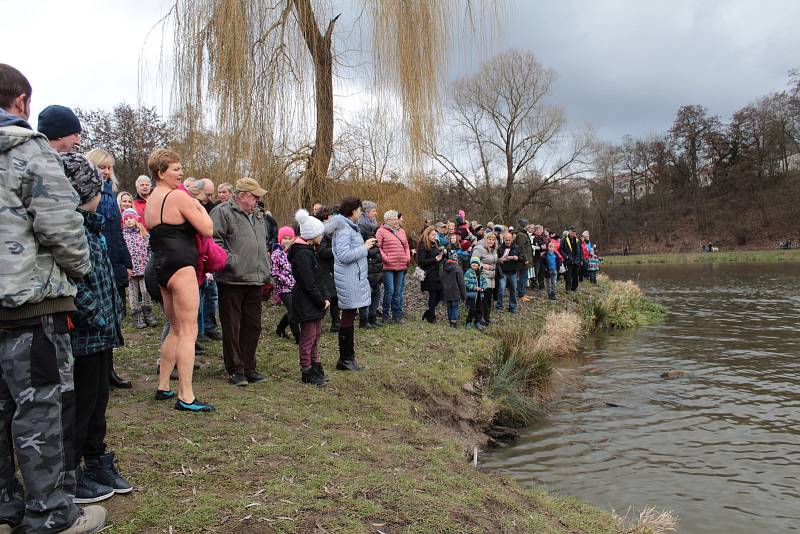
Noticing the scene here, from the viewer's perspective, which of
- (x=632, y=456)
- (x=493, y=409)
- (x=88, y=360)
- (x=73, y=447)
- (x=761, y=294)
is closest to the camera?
(x=73, y=447)

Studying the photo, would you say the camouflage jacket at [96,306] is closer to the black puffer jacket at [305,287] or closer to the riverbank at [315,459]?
the riverbank at [315,459]

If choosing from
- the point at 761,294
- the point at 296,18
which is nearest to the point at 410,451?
the point at 296,18

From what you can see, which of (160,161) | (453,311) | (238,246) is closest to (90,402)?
(160,161)

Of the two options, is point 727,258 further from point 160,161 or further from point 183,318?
point 160,161

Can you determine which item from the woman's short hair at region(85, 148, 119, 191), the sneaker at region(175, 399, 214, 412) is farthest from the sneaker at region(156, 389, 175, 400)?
the woman's short hair at region(85, 148, 119, 191)

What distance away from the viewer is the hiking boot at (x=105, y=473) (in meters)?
3.17

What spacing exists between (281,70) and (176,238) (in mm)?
A: 3269

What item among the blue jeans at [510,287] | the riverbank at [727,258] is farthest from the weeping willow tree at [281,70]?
the riverbank at [727,258]

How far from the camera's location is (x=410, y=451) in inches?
189

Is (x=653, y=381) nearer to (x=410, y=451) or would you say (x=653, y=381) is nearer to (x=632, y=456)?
(x=632, y=456)

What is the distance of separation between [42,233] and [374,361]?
18.1ft

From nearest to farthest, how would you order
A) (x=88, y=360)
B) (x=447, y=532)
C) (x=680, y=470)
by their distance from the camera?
(x=88, y=360)
(x=447, y=532)
(x=680, y=470)

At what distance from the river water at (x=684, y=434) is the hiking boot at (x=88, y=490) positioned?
13.3 ft

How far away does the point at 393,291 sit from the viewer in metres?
10.9
